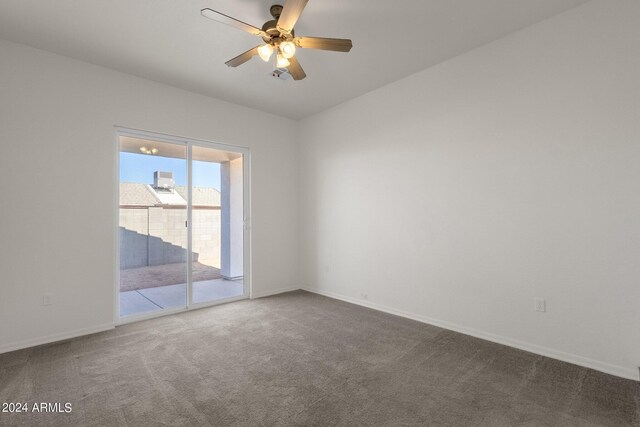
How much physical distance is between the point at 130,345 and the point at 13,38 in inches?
126

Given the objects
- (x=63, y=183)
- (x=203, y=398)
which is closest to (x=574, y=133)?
(x=203, y=398)

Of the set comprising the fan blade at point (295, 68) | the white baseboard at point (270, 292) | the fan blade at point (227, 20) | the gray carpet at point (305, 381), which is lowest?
the gray carpet at point (305, 381)

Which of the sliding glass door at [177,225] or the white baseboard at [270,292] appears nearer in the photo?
the sliding glass door at [177,225]

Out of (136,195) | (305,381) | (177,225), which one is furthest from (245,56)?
(305,381)

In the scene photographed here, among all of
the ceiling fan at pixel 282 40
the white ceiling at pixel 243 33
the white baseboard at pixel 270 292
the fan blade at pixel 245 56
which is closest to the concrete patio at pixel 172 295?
the white baseboard at pixel 270 292

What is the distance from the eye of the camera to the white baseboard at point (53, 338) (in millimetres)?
2883

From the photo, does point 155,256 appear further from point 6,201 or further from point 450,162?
point 450,162

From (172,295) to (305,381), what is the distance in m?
2.60

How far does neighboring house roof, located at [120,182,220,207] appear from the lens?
12.2 feet

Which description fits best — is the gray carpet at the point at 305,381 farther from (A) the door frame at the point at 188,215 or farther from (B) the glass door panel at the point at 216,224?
(B) the glass door panel at the point at 216,224

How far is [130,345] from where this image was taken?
2998 millimetres

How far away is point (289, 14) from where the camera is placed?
2082 mm

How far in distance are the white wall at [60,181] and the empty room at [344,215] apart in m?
0.02

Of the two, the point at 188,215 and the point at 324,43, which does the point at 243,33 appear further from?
the point at 188,215
